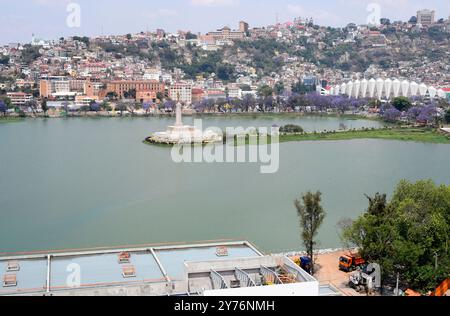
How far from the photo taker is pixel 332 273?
3008mm

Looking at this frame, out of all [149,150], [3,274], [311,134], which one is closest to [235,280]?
[3,274]

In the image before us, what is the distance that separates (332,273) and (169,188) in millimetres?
3019

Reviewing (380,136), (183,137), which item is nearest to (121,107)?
(183,137)

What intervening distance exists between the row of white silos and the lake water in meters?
8.46

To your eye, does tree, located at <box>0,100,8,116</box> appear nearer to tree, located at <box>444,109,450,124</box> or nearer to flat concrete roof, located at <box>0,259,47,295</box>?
tree, located at <box>444,109,450,124</box>

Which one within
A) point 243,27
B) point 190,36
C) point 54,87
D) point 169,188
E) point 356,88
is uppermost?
point 243,27

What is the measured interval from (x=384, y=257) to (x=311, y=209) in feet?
1.57

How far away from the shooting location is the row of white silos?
56.8ft

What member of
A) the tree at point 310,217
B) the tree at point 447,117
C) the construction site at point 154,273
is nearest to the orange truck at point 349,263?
the tree at point 310,217

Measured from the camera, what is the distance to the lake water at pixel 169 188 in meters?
4.08

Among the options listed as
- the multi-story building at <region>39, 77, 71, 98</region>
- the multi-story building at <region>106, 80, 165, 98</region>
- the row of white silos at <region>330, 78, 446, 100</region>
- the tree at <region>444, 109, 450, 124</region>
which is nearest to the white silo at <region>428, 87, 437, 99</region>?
the row of white silos at <region>330, 78, 446, 100</region>

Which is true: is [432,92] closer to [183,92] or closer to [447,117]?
[447,117]

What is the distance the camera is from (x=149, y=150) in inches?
339
